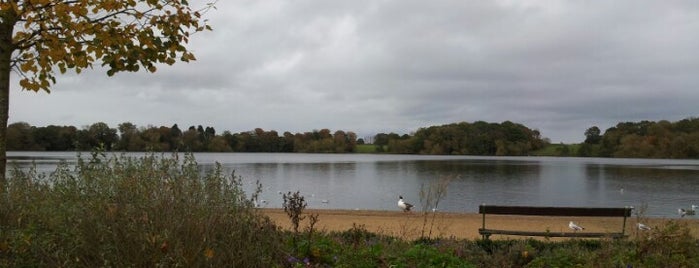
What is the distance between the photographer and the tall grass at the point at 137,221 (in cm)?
386

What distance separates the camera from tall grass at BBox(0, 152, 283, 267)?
152 inches

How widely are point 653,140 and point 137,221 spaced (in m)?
135

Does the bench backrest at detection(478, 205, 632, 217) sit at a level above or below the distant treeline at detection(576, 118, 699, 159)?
below

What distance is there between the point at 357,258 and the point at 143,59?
3166mm

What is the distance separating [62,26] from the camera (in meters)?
6.21

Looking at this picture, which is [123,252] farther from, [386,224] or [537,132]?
[537,132]

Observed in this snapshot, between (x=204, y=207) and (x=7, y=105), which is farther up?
(x=7, y=105)

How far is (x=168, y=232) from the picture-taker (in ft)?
12.5

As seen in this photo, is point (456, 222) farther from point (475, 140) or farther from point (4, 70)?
point (475, 140)

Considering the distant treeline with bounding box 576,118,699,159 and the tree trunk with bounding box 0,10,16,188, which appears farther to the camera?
the distant treeline with bounding box 576,118,699,159

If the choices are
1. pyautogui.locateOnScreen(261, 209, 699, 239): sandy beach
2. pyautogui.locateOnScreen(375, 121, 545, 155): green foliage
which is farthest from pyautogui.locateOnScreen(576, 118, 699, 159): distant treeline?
pyautogui.locateOnScreen(261, 209, 699, 239): sandy beach

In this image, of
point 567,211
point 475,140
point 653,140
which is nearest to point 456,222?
point 567,211

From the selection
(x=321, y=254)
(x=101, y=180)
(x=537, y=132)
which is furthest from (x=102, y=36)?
(x=537, y=132)

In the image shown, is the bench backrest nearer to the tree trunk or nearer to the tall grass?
the tall grass
